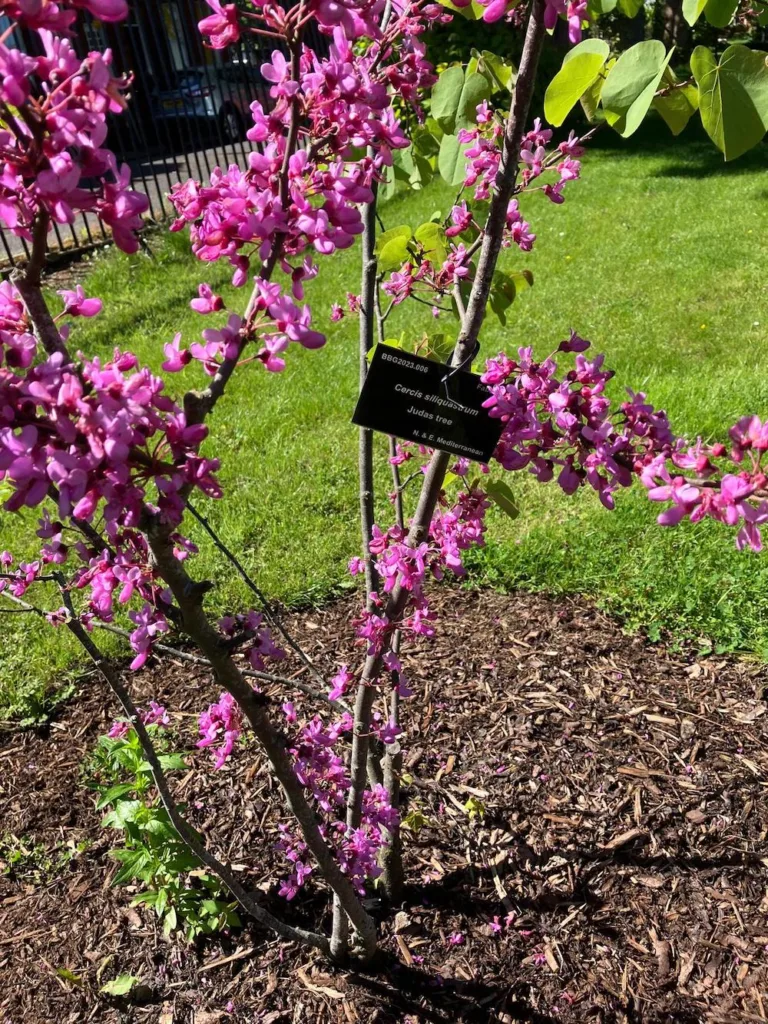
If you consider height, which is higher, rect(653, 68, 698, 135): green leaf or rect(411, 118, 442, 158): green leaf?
rect(653, 68, 698, 135): green leaf

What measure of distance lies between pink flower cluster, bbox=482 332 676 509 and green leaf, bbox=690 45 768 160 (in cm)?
39

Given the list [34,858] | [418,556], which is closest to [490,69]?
[418,556]

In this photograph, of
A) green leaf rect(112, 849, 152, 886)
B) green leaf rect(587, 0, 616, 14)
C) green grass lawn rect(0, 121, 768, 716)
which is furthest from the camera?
green grass lawn rect(0, 121, 768, 716)

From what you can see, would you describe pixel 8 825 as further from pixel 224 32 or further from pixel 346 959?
pixel 224 32

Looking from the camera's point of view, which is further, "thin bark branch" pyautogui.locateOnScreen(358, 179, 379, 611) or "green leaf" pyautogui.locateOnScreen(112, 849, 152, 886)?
"green leaf" pyautogui.locateOnScreen(112, 849, 152, 886)

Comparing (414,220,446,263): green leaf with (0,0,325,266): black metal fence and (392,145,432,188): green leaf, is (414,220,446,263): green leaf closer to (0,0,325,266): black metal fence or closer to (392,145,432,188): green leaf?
(392,145,432,188): green leaf

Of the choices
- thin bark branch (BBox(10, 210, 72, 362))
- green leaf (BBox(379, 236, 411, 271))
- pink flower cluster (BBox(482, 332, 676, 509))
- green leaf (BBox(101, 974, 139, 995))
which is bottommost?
green leaf (BBox(101, 974, 139, 995))

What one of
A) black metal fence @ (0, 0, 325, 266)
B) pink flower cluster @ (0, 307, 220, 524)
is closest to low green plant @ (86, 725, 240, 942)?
pink flower cluster @ (0, 307, 220, 524)

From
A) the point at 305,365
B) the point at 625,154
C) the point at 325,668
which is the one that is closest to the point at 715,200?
the point at 625,154

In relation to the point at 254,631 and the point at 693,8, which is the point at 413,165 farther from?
the point at 254,631

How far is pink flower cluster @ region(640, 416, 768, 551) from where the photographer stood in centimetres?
106

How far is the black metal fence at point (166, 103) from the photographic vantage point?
9414mm

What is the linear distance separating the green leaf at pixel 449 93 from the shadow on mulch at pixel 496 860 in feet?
6.75

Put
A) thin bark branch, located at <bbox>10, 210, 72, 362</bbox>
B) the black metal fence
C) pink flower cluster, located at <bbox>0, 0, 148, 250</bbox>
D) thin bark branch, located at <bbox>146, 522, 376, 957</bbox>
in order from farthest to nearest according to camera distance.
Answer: the black metal fence
thin bark branch, located at <bbox>146, 522, 376, 957</bbox>
thin bark branch, located at <bbox>10, 210, 72, 362</bbox>
pink flower cluster, located at <bbox>0, 0, 148, 250</bbox>
